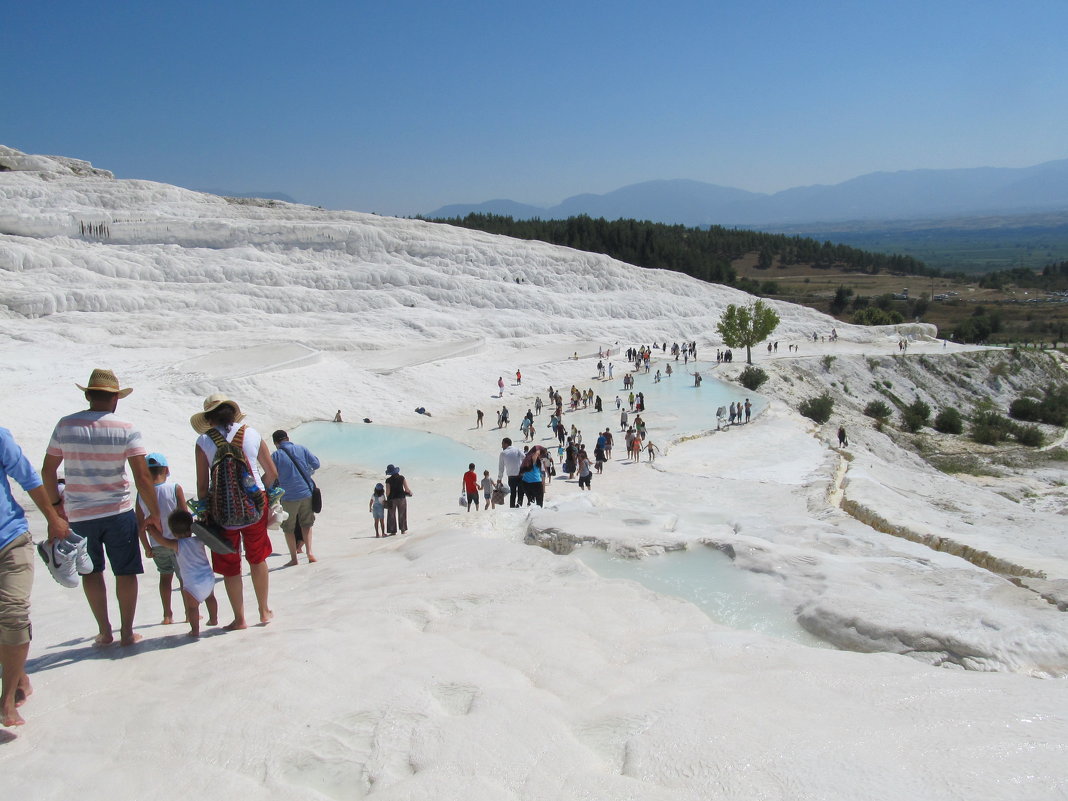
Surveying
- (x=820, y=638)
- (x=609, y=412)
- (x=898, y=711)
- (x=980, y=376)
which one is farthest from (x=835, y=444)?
(x=980, y=376)

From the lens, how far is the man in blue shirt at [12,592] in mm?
3811

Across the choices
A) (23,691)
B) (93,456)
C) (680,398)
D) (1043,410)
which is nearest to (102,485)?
(93,456)

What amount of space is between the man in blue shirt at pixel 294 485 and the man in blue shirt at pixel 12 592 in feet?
11.8

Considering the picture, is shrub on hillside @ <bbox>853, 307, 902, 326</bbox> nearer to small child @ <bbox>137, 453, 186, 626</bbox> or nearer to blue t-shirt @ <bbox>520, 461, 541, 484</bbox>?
blue t-shirt @ <bbox>520, 461, 541, 484</bbox>

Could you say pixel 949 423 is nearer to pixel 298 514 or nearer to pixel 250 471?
pixel 298 514

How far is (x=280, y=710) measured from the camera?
12.2 ft

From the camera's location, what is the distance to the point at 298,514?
26.2 ft

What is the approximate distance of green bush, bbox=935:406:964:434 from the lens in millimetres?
34875

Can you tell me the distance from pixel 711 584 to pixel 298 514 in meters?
4.29

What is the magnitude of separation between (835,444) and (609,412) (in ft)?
24.7

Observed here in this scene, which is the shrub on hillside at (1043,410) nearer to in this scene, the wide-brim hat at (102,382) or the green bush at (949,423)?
the green bush at (949,423)

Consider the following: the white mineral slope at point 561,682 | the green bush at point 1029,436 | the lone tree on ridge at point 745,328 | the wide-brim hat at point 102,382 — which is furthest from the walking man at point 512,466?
the lone tree on ridge at point 745,328

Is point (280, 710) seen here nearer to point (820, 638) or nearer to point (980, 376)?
point (820, 638)

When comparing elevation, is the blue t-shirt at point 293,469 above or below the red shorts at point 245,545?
below
